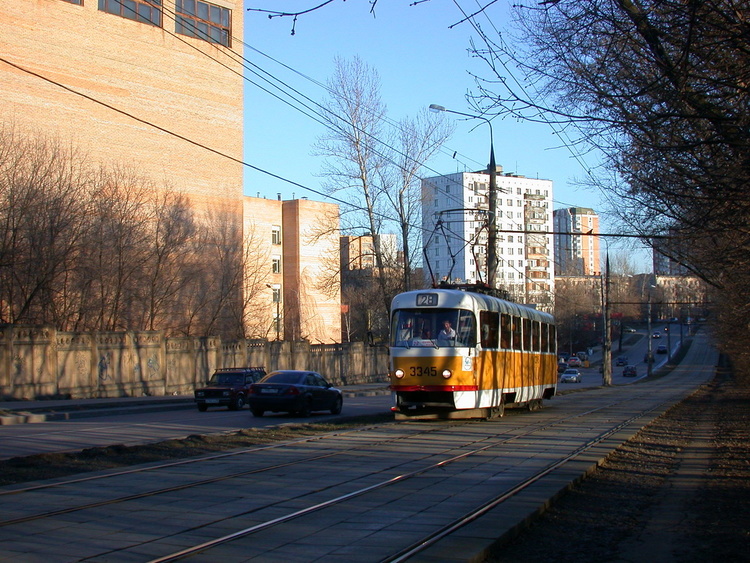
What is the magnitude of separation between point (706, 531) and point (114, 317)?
39345 millimetres

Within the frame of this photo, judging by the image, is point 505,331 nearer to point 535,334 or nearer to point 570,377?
point 535,334

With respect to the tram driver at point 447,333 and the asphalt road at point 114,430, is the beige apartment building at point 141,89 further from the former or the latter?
the tram driver at point 447,333

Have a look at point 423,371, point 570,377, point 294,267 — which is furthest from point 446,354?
point 294,267

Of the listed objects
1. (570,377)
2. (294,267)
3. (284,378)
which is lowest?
(570,377)

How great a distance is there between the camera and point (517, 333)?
23719 mm

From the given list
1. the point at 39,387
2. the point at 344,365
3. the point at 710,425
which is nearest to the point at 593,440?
Result: the point at 710,425

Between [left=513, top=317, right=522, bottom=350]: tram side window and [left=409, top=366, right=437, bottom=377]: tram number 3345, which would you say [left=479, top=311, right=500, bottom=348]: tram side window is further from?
[left=513, top=317, right=522, bottom=350]: tram side window

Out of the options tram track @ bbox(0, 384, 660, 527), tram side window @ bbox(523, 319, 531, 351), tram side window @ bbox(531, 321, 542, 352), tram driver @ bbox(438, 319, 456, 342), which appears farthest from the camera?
tram side window @ bbox(531, 321, 542, 352)

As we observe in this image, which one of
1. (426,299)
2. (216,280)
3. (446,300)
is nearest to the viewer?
(446,300)

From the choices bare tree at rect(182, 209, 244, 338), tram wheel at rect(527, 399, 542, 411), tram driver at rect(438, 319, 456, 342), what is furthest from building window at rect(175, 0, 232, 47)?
tram driver at rect(438, 319, 456, 342)

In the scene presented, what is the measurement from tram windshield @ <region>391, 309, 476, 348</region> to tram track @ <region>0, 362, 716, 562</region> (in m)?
2.01

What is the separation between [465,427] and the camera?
20.0m

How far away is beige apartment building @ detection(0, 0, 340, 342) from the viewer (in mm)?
47656

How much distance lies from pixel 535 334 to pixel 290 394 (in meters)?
7.82
